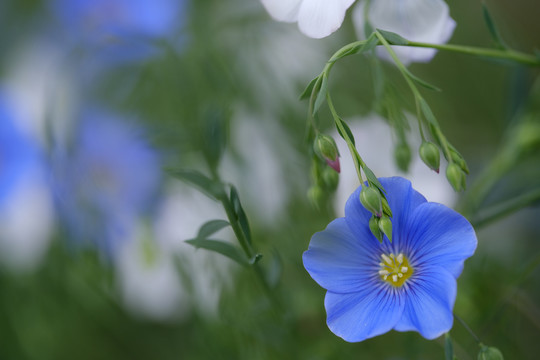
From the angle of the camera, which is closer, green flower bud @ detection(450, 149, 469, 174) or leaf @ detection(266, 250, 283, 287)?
green flower bud @ detection(450, 149, 469, 174)

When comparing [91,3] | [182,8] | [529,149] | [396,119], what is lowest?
[529,149]

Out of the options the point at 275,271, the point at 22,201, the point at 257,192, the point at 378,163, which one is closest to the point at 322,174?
the point at 275,271

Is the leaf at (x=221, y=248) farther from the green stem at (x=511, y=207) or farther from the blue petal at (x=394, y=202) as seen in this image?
the green stem at (x=511, y=207)

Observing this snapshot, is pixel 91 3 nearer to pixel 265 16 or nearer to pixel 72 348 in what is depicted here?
pixel 265 16

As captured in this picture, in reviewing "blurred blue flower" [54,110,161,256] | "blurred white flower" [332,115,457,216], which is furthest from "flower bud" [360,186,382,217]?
"blurred blue flower" [54,110,161,256]

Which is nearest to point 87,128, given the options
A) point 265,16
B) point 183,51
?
point 183,51

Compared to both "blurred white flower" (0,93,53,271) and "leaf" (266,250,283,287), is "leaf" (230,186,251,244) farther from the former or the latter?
"blurred white flower" (0,93,53,271)
